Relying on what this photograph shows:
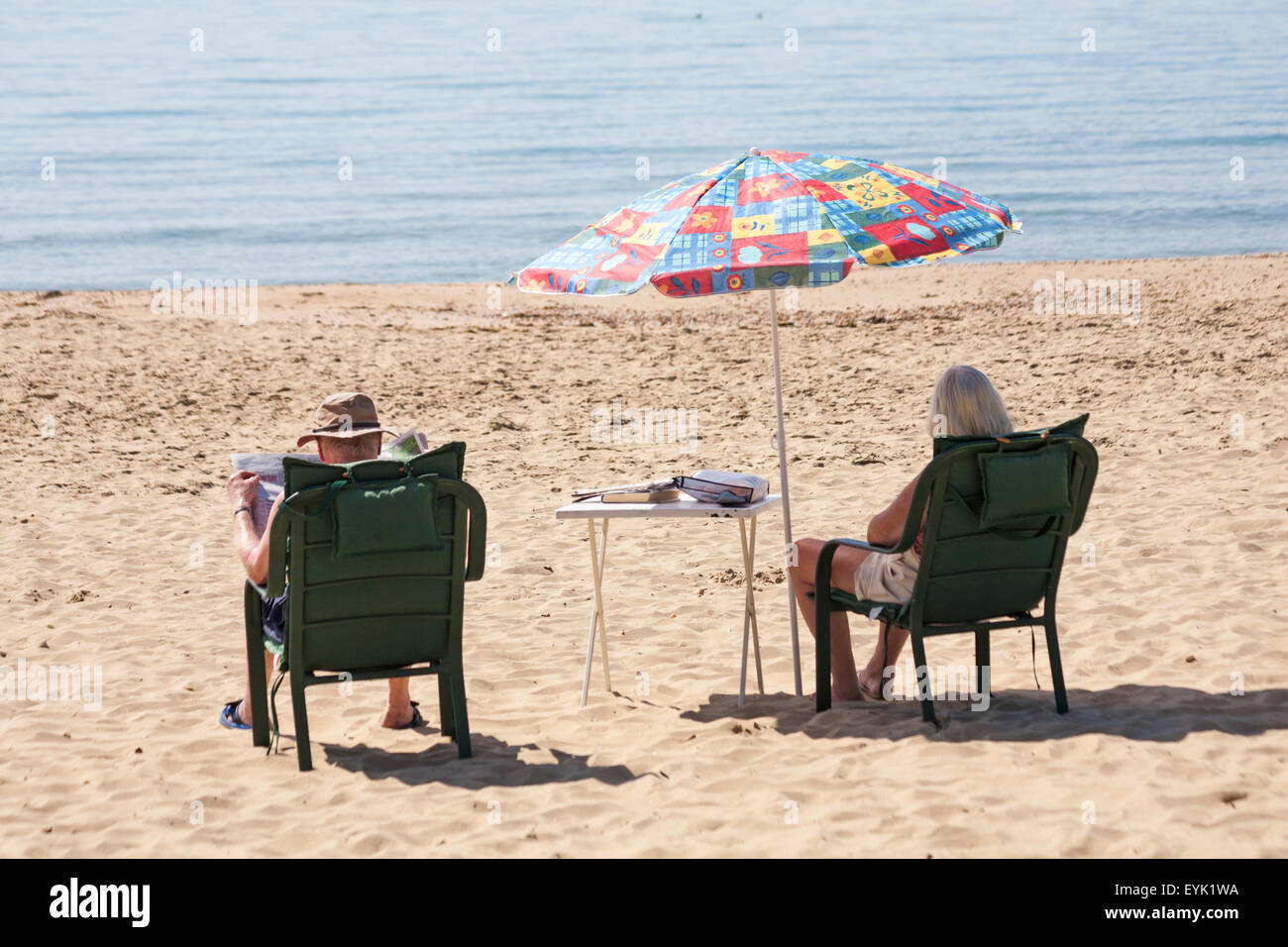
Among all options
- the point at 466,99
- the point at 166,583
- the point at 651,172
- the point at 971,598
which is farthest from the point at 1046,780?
the point at 466,99

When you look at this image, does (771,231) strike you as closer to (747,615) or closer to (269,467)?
(747,615)

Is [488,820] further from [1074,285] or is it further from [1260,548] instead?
[1074,285]

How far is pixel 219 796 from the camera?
13.2ft

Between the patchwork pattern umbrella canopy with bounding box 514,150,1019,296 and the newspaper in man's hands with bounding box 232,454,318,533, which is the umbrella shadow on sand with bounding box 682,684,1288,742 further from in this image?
the newspaper in man's hands with bounding box 232,454,318,533

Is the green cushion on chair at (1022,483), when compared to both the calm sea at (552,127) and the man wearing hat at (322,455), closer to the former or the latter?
the man wearing hat at (322,455)

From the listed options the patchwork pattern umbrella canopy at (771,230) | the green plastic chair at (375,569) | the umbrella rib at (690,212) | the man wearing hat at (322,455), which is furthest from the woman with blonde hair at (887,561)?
the man wearing hat at (322,455)

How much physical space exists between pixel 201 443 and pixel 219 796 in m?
6.10

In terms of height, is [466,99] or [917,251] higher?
[466,99]

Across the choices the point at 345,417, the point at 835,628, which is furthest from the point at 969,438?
the point at 345,417

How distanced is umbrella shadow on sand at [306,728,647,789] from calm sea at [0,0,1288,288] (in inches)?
693

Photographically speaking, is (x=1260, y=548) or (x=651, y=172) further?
(x=651, y=172)

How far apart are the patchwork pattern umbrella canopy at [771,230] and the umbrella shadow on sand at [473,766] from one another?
62.0 inches

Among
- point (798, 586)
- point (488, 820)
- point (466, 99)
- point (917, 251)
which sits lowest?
point (488, 820)

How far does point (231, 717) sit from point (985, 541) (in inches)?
112
